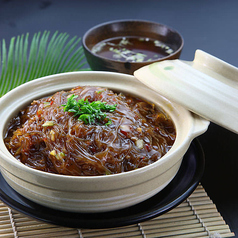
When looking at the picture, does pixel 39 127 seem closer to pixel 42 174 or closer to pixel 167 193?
pixel 42 174

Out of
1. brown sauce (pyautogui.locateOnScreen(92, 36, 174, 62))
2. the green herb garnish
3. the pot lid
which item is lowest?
brown sauce (pyautogui.locateOnScreen(92, 36, 174, 62))

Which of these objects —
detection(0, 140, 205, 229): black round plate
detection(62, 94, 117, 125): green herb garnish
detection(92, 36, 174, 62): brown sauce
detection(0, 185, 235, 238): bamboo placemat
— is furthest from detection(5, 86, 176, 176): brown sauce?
detection(92, 36, 174, 62): brown sauce

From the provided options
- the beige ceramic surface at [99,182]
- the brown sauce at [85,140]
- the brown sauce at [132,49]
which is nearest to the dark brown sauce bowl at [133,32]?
the brown sauce at [132,49]

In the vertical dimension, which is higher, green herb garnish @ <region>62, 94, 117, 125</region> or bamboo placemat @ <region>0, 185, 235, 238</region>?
green herb garnish @ <region>62, 94, 117, 125</region>

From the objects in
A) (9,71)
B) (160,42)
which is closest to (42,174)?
(9,71)

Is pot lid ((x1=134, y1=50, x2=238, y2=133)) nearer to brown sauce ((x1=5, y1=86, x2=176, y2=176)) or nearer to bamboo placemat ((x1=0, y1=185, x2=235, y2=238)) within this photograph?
brown sauce ((x1=5, y1=86, x2=176, y2=176))

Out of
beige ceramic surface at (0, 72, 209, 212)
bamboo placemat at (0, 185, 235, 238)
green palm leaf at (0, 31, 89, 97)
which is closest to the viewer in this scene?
beige ceramic surface at (0, 72, 209, 212)

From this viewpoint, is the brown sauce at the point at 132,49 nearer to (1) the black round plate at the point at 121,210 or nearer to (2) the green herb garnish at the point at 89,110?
(2) the green herb garnish at the point at 89,110
